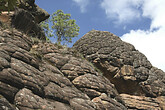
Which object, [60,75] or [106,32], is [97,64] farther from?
[60,75]

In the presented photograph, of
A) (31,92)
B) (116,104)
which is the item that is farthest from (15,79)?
(116,104)

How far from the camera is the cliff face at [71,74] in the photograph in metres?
8.48

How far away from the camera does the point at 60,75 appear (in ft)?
38.4

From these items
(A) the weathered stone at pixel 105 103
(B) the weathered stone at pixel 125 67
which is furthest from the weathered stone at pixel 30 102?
(B) the weathered stone at pixel 125 67

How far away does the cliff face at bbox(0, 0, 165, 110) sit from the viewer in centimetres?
848

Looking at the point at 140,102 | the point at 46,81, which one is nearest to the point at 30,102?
the point at 46,81

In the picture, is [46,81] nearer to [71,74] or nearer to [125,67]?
[71,74]

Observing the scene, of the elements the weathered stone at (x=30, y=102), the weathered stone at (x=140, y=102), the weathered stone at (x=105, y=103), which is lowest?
the weathered stone at (x=30, y=102)

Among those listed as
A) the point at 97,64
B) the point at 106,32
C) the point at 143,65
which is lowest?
the point at 97,64

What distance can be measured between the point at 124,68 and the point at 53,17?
30.4 meters

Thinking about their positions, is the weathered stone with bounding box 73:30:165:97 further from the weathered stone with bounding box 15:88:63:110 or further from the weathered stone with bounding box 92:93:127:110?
the weathered stone with bounding box 15:88:63:110

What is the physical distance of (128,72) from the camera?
1938cm

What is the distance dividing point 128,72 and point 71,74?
918cm

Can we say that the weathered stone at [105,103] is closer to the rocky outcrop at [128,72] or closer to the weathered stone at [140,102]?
the weathered stone at [140,102]
